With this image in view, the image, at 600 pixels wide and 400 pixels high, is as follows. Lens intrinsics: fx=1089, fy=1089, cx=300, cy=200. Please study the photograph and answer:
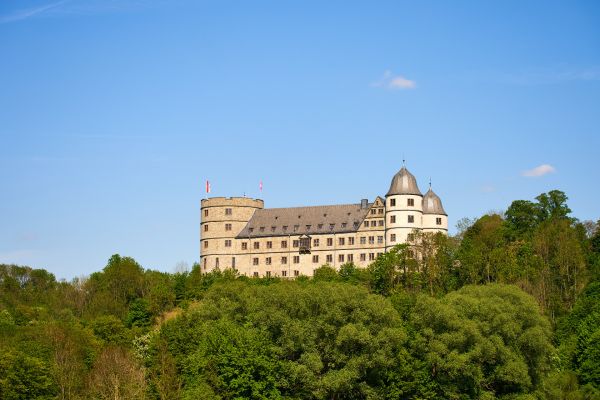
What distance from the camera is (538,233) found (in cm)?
11150

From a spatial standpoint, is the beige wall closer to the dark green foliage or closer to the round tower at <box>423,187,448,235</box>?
the round tower at <box>423,187,448,235</box>

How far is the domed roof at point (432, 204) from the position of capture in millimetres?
117688

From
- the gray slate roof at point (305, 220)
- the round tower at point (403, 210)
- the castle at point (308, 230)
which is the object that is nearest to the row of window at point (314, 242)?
the castle at point (308, 230)

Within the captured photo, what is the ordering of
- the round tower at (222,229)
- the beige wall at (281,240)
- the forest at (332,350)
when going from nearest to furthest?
the forest at (332,350) → the beige wall at (281,240) → the round tower at (222,229)

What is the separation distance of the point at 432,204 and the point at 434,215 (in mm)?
1241

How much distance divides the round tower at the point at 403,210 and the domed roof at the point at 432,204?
131 centimetres

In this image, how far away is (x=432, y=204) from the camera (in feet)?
387

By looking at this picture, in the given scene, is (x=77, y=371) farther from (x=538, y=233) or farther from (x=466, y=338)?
(x=538, y=233)

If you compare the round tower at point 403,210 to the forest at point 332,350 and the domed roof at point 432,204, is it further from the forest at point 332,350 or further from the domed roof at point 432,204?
the forest at point 332,350

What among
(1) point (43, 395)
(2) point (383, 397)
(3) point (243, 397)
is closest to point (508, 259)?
(2) point (383, 397)

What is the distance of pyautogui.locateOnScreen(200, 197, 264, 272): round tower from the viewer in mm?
126500

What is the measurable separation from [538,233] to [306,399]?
43.5m

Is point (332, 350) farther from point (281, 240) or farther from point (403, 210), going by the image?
point (281, 240)

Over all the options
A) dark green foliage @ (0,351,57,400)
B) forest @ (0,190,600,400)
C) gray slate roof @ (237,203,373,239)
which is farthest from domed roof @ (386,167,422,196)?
dark green foliage @ (0,351,57,400)
